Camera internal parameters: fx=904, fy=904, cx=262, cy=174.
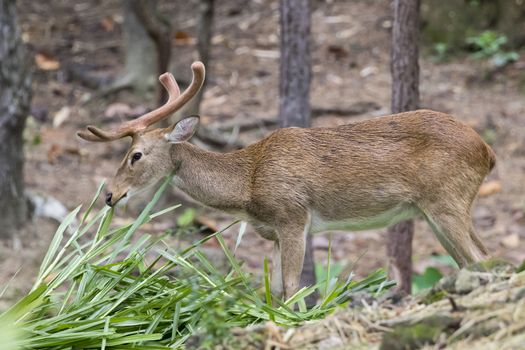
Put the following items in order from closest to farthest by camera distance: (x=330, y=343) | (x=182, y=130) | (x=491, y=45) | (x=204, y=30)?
(x=330, y=343) < (x=182, y=130) < (x=204, y=30) < (x=491, y=45)

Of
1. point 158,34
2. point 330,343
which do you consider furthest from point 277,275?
point 158,34

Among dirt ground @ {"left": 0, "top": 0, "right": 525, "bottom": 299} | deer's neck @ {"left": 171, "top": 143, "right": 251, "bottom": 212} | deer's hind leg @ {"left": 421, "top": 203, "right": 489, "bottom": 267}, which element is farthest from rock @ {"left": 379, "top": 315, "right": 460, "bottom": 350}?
dirt ground @ {"left": 0, "top": 0, "right": 525, "bottom": 299}

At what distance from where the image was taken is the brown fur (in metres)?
6.11

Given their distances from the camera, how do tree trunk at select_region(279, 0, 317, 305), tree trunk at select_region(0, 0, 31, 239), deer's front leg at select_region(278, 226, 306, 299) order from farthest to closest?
tree trunk at select_region(0, 0, 31, 239) < tree trunk at select_region(279, 0, 317, 305) < deer's front leg at select_region(278, 226, 306, 299)

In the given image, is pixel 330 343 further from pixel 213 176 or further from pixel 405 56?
pixel 405 56

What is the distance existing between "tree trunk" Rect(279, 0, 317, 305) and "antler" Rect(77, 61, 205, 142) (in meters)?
1.71

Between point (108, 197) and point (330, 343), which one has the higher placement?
point (330, 343)

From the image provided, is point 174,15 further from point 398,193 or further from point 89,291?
point 89,291

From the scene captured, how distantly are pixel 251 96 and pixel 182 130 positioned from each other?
24.9ft

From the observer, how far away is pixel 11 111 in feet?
29.5

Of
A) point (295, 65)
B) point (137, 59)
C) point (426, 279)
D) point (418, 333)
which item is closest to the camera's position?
point (418, 333)

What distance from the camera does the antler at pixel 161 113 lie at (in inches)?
240

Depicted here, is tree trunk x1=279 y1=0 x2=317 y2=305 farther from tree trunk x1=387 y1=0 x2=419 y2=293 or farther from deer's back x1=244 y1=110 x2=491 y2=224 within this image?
deer's back x1=244 y1=110 x2=491 y2=224

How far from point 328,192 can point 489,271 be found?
210 cm
